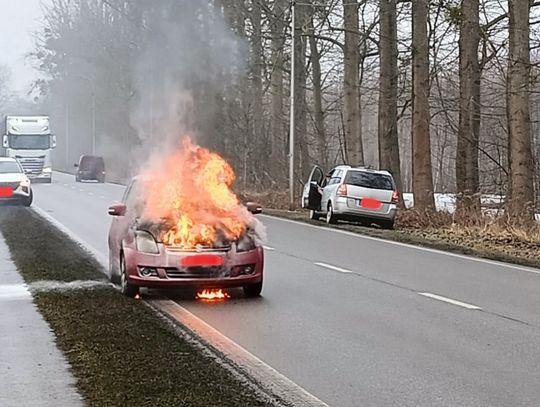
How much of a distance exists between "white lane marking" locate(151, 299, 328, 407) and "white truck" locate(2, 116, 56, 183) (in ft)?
146

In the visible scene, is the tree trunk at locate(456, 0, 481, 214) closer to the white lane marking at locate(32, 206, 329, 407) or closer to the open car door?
the open car door

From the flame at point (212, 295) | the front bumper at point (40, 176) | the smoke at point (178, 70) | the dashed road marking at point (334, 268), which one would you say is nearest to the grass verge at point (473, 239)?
the dashed road marking at point (334, 268)

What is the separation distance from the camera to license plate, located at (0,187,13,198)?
1259 inches

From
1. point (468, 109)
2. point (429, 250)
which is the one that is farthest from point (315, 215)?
point (429, 250)

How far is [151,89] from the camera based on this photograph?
66.3 ft

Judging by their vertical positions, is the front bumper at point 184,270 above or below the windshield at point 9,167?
below

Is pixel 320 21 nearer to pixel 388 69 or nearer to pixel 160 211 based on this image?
pixel 388 69

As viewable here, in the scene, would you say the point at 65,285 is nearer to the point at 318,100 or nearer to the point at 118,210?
the point at 118,210

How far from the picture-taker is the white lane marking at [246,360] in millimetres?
7094

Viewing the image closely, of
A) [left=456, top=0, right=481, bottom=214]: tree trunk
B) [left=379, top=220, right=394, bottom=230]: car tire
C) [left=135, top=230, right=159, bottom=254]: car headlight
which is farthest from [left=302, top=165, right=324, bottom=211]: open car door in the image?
[left=135, top=230, right=159, bottom=254]: car headlight

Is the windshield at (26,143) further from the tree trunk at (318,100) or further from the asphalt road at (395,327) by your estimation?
the asphalt road at (395,327)

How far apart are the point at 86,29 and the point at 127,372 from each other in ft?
83.0

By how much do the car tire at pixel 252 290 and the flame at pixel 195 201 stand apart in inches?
25.3

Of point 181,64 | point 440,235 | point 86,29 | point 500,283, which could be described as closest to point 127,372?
point 500,283
